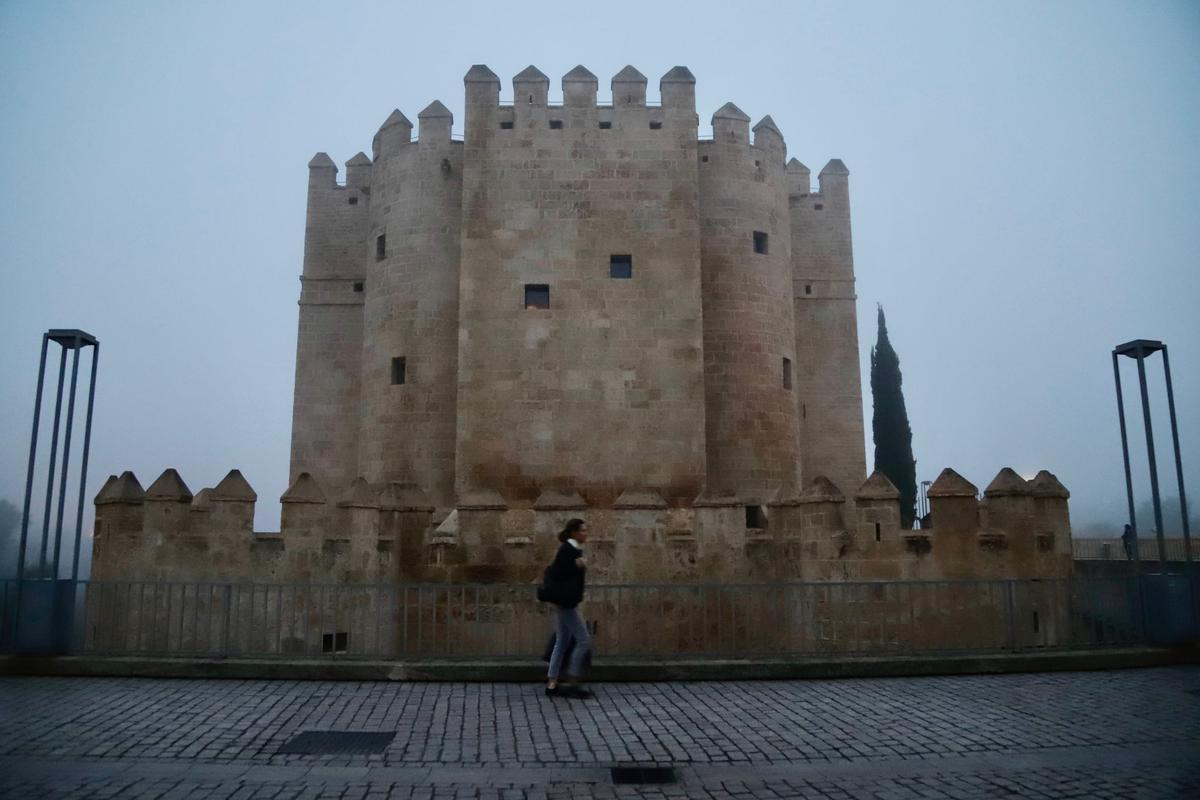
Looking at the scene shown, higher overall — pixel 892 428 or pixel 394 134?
pixel 394 134

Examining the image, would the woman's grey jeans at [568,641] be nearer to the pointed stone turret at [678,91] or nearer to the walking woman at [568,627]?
the walking woman at [568,627]

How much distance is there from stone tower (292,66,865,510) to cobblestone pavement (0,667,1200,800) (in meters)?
10.2

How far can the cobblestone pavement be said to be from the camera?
5.37 metres

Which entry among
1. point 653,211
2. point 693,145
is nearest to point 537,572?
point 653,211

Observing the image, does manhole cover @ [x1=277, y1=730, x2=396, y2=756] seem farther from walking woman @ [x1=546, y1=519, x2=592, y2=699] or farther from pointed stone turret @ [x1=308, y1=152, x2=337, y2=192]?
pointed stone turret @ [x1=308, y1=152, x2=337, y2=192]

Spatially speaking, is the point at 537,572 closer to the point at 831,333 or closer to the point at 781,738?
the point at 781,738

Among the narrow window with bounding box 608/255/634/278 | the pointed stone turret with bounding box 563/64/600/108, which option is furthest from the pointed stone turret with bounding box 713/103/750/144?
the narrow window with bounding box 608/255/634/278

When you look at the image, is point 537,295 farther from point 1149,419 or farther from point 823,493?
point 1149,419

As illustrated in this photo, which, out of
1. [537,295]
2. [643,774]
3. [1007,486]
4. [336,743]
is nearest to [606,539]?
[1007,486]

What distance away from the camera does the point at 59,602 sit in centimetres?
930

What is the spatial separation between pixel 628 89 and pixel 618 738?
688 inches

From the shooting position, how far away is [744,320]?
21.0m

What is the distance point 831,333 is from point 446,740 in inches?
831

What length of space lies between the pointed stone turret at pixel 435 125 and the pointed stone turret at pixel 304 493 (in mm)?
10911
